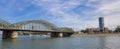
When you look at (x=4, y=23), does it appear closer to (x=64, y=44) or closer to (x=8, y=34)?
(x=8, y=34)

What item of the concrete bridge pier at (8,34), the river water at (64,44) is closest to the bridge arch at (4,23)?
the concrete bridge pier at (8,34)

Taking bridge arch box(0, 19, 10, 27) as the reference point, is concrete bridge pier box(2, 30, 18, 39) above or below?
below

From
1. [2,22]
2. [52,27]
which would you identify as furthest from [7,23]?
[52,27]

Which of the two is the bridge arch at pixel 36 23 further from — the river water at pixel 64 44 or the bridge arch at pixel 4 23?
the river water at pixel 64 44

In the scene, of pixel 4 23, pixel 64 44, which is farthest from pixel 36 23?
pixel 64 44

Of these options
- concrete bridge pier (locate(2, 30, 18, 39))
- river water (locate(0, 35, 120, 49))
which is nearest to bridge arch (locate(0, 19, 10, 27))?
concrete bridge pier (locate(2, 30, 18, 39))

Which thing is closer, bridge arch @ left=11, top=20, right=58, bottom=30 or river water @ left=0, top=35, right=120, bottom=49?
river water @ left=0, top=35, right=120, bottom=49

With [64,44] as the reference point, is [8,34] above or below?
above

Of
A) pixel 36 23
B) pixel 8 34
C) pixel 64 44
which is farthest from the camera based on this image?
pixel 36 23

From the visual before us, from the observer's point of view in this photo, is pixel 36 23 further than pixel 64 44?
Yes

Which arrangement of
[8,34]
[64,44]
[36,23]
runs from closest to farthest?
[64,44], [8,34], [36,23]

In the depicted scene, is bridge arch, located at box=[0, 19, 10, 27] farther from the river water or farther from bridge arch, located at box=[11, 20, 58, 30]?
the river water

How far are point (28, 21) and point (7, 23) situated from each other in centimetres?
2503

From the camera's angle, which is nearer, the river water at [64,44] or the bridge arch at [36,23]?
the river water at [64,44]
